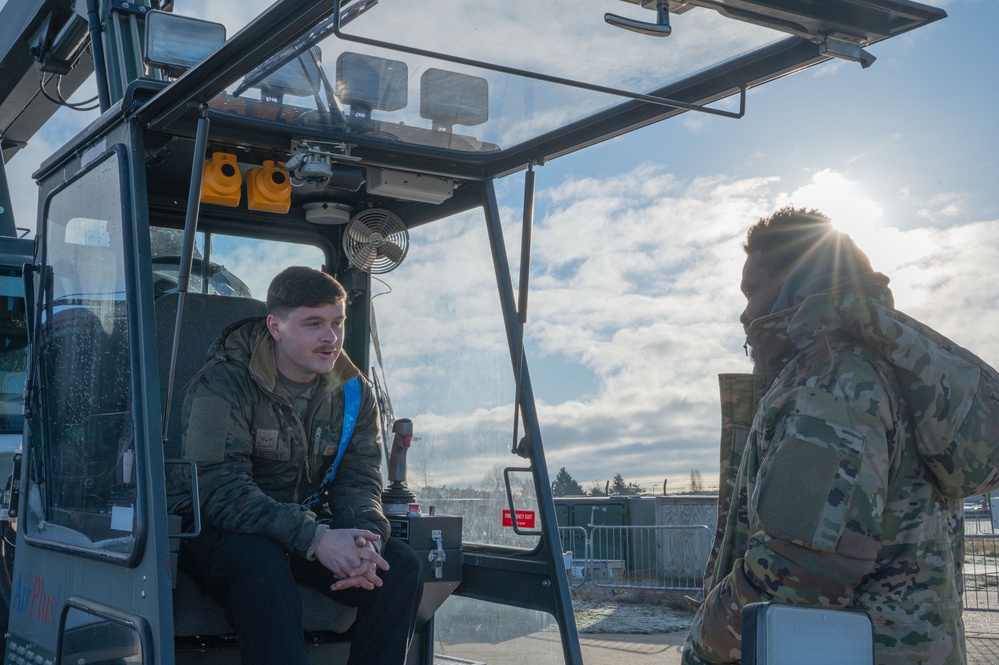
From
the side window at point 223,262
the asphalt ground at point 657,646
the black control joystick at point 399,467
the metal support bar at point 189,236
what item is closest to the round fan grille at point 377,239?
the side window at point 223,262

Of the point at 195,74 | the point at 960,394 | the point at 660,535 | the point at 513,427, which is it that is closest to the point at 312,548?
the point at 513,427

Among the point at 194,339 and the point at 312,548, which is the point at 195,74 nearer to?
the point at 312,548

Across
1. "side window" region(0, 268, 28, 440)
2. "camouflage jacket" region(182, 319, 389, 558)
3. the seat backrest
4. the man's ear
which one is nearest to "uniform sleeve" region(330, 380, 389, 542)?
"camouflage jacket" region(182, 319, 389, 558)

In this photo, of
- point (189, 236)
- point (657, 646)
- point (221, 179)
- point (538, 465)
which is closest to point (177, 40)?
point (189, 236)

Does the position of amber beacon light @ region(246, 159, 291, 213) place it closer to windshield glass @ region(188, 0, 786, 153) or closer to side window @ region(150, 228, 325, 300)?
windshield glass @ region(188, 0, 786, 153)

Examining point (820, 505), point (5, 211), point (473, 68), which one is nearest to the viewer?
point (820, 505)

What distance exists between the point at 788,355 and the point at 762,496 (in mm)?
399

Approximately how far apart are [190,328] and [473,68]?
75.1 inches

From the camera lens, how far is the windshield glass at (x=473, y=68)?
8.94ft

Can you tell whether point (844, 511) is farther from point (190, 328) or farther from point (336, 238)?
point (336, 238)

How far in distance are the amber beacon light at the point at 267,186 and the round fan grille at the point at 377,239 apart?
0.62m

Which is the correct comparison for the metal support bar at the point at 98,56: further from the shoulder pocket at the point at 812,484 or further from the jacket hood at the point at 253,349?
the shoulder pocket at the point at 812,484

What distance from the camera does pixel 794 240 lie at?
2.41m

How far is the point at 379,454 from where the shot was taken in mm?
4098
